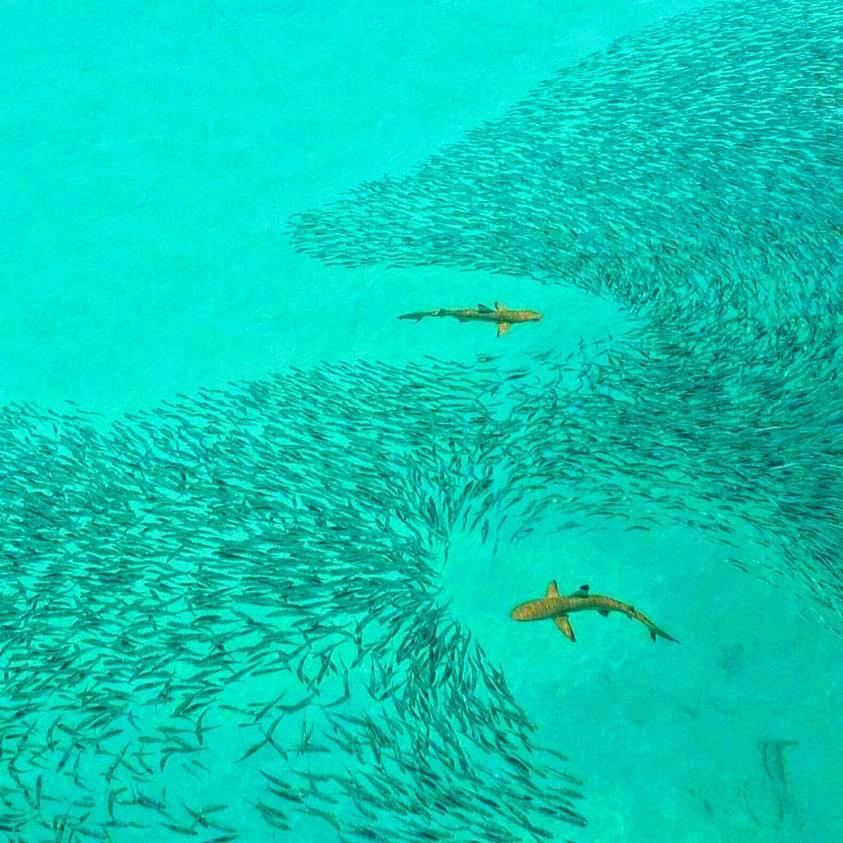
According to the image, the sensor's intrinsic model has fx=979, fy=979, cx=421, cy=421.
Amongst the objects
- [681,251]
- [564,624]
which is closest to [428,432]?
[564,624]

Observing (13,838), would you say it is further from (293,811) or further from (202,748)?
(293,811)

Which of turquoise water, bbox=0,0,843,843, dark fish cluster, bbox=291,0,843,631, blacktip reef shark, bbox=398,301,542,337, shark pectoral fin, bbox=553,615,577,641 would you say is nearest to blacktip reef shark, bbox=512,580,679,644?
shark pectoral fin, bbox=553,615,577,641

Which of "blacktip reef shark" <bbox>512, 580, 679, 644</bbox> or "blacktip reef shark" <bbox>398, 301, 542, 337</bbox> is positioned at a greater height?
"blacktip reef shark" <bbox>398, 301, 542, 337</bbox>

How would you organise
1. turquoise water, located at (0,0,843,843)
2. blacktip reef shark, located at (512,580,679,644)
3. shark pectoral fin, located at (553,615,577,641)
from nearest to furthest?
blacktip reef shark, located at (512,580,679,644), shark pectoral fin, located at (553,615,577,641), turquoise water, located at (0,0,843,843)

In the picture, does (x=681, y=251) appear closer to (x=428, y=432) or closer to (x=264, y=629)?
(x=428, y=432)

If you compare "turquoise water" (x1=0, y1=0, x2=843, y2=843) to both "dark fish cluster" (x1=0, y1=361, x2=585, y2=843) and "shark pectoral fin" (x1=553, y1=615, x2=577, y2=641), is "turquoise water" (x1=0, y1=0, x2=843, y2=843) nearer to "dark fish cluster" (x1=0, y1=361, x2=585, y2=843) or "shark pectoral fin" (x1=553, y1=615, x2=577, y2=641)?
"dark fish cluster" (x1=0, y1=361, x2=585, y2=843)

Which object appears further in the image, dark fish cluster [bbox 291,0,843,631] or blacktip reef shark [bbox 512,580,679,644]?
dark fish cluster [bbox 291,0,843,631]

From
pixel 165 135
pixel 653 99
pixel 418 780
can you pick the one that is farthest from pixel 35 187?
pixel 418 780
